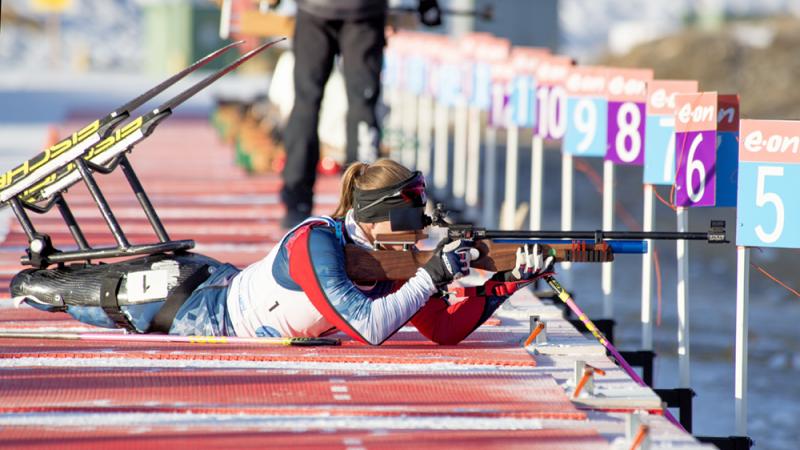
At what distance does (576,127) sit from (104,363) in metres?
→ 3.41

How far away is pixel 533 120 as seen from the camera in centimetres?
986

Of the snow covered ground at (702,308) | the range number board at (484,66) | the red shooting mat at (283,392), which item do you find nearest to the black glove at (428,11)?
the range number board at (484,66)

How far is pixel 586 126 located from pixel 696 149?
6.01 feet

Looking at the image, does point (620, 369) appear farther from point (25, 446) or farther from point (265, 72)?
point (265, 72)

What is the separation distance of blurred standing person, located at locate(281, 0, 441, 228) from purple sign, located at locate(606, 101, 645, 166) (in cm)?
199

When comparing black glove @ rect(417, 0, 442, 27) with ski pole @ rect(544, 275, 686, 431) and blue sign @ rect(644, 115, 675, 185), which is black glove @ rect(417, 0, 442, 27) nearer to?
blue sign @ rect(644, 115, 675, 185)

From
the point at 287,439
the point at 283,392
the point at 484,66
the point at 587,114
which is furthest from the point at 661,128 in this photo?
the point at 484,66

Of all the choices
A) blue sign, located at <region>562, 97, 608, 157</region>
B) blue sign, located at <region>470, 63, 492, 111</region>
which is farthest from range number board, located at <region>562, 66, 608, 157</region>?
blue sign, located at <region>470, 63, 492, 111</region>

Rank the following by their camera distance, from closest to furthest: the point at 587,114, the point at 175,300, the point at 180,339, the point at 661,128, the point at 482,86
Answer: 1. the point at 180,339
2. the point at 175,300
3. the point at 661,128
4. the point at 587,114
5. the point at 482,86

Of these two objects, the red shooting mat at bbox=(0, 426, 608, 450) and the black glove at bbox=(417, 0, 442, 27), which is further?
the black glove at bbox=(417, 0, 442, 27)

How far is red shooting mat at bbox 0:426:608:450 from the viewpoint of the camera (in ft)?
13.9

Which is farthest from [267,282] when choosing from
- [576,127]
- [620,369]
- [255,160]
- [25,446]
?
[255,160]

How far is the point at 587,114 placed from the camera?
7.98m

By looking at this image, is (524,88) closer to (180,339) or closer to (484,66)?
(484,66)
